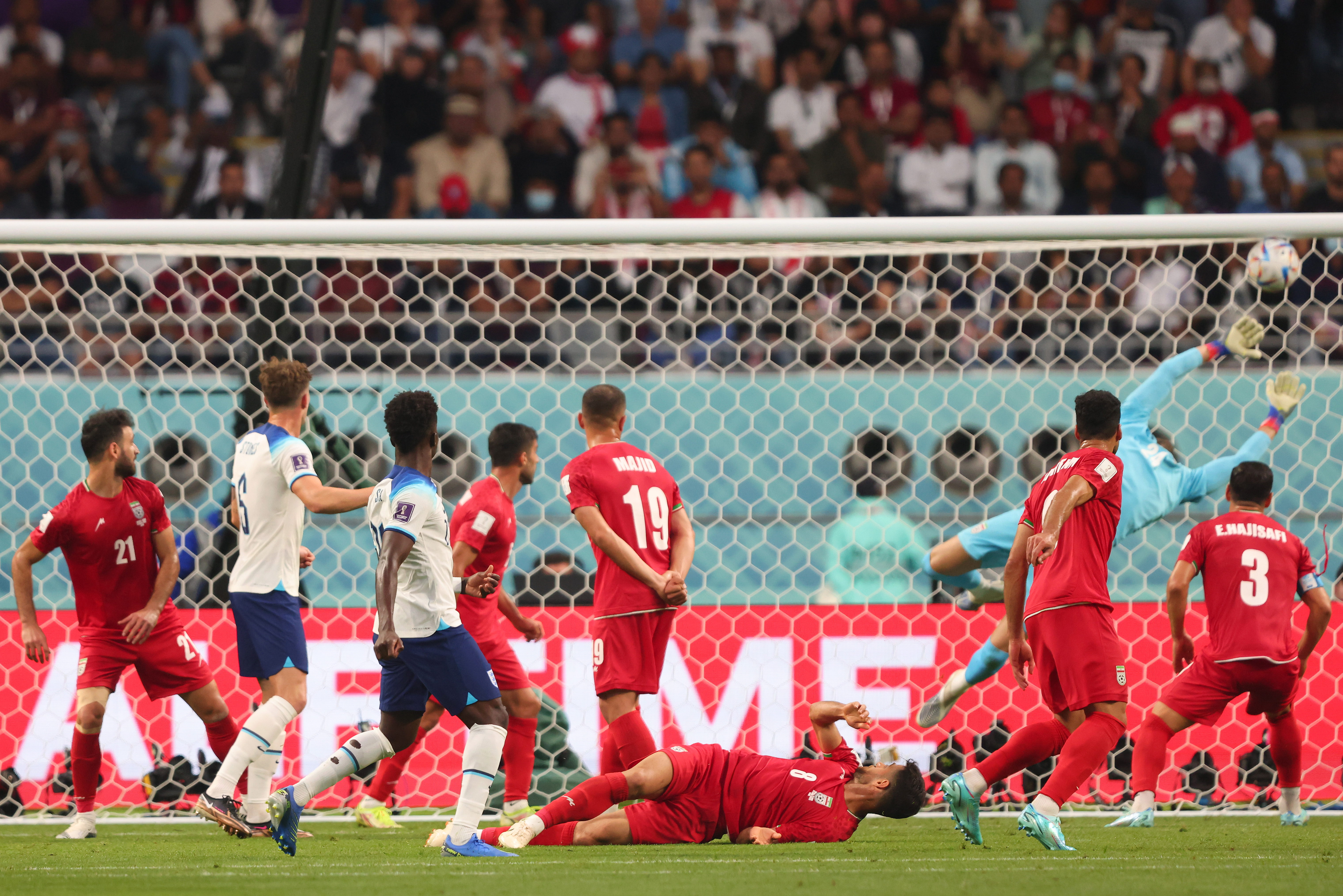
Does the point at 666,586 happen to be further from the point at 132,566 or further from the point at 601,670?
the point at 132,566

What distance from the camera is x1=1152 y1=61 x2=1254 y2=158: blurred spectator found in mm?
11500

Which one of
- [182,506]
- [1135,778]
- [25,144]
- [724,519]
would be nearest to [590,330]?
[724,519]

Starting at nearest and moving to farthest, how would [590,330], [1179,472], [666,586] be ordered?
[666,586]
[1179,472]
[590,330]

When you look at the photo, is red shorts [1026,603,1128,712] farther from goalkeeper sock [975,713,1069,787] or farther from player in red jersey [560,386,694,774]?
player in red jersey [560,386,694,774]

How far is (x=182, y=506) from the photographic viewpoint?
7.31 m

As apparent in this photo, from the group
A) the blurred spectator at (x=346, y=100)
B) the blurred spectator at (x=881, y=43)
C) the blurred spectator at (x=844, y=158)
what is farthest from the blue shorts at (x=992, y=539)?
the blurred spectator at (x=346, y=100)

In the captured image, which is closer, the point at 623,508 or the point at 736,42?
the point at 623,508

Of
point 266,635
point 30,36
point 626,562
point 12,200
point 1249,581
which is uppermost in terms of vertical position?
point 30,36

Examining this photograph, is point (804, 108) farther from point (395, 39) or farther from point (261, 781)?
point (261, 781)

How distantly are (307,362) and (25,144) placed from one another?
5.85 metres

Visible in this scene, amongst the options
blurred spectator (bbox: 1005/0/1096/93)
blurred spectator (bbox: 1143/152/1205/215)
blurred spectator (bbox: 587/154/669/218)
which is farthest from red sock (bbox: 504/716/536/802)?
blurred spectator (bbox: 1005/0/1096/93)

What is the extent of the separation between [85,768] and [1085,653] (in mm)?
3966

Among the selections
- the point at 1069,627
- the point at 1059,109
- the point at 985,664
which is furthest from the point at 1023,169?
the point at 1069,627

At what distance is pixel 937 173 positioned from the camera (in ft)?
37.4
